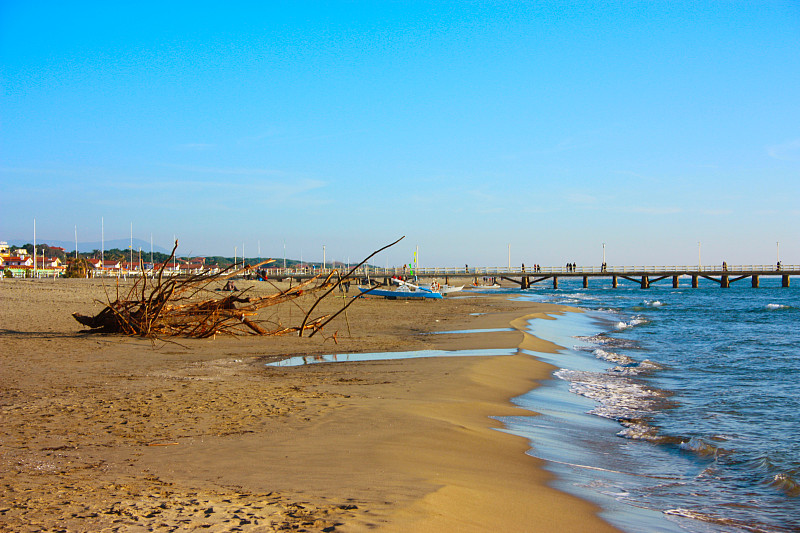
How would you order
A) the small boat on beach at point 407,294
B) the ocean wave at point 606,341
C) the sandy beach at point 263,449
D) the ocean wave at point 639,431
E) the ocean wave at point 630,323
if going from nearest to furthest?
1. the sandy beach at point 263,449
2. the ocean wave at point 639,431
3. the ocean wave at point 606,341
4. the ocean wave at point 630,323
5. the small boat on beach at point 407,294

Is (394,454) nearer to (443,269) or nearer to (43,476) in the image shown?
(43,476)

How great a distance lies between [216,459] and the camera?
486 centimetres

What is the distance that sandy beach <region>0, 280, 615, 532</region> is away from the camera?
3.66 m

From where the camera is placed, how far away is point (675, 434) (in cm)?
730

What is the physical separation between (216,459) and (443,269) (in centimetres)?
6511

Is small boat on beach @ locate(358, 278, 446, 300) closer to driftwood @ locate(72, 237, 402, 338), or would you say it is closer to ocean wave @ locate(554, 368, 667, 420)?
driftwood @ locate(72, 237, 402, 338)

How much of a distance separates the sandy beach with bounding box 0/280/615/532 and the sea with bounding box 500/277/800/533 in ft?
1.63

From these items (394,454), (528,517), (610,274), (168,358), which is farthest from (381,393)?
(610,274)

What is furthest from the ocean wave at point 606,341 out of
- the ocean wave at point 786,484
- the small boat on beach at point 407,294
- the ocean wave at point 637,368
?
the small boat on beach at point 407,294

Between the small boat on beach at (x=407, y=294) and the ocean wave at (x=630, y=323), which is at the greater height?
the small boat on beach at (x=407, y=294)

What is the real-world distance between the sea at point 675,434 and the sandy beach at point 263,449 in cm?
50

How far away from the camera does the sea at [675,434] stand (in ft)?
15.9

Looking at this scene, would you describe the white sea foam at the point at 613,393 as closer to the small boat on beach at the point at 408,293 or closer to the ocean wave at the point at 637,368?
the ocean wave at the point at 637,368

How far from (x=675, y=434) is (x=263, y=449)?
504 centimetres
